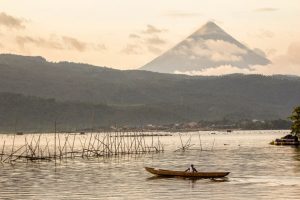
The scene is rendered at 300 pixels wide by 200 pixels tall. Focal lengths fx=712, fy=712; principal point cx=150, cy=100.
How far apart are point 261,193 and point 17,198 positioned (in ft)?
74.9

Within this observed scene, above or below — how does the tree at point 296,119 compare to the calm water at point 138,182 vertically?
above

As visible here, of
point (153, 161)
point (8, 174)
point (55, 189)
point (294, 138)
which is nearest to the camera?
point (55, 189)

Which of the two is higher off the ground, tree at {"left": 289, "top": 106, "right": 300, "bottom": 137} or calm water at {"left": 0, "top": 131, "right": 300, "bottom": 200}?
tree at {"left": 289, "top": 106, "right": 300, "bottom": 137}

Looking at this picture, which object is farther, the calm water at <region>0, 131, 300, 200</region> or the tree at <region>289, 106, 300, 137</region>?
the tree at <region>289, 106, 300, 137</region>

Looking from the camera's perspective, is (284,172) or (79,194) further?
(284,172)

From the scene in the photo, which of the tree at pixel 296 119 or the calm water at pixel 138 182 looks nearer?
the calm water at pixel 138 182

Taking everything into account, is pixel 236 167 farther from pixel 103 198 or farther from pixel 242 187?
pixel 103 198

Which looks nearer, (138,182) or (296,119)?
(138,182)

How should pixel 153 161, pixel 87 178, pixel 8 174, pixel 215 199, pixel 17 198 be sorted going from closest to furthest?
1. pixel 215 199
2. pixel 17 198
3. pixel 87 178
4. pixel 8 174
5. pixel 153 161

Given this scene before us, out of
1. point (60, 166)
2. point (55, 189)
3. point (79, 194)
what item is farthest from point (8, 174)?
point (79, 194)

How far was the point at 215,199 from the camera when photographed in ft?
205

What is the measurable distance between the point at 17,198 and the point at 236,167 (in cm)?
4111

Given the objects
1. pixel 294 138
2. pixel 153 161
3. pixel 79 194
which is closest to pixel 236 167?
pixel 153 161

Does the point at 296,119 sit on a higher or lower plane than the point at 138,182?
higher
